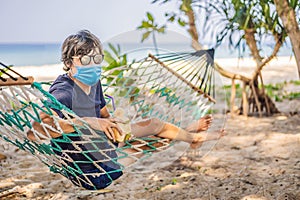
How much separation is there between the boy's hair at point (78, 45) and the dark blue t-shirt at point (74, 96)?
0.07m

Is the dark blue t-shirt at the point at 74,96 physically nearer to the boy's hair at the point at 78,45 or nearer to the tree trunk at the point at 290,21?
the boy's hair at the point at 78,45

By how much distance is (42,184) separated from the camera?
72.1 inches

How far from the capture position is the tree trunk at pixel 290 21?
6.36 ft

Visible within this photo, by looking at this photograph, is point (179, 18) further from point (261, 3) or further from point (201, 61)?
point (201, 61)

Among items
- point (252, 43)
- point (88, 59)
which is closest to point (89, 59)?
point (88, 59)

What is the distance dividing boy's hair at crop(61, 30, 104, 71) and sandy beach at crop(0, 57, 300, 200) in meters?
0.61

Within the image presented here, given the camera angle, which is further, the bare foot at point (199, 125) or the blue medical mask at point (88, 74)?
the bare foot at point (199, 125)

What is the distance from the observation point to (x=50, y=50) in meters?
16.3

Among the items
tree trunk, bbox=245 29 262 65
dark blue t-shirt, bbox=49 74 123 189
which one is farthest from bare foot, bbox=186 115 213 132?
tree trunk, bbox=245 29 262 65

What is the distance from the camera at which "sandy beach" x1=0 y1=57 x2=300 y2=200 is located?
1.65 meters

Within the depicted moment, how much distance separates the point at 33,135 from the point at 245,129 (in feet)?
5.65

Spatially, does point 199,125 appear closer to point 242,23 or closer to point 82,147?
point 82,147

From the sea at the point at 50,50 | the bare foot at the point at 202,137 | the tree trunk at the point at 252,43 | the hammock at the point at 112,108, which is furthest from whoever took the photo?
the tree trunk at the point at 252,43

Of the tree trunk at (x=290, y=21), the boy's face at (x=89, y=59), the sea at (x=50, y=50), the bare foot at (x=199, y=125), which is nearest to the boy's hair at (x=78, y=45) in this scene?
the boy's face at (x=89, y=59)
